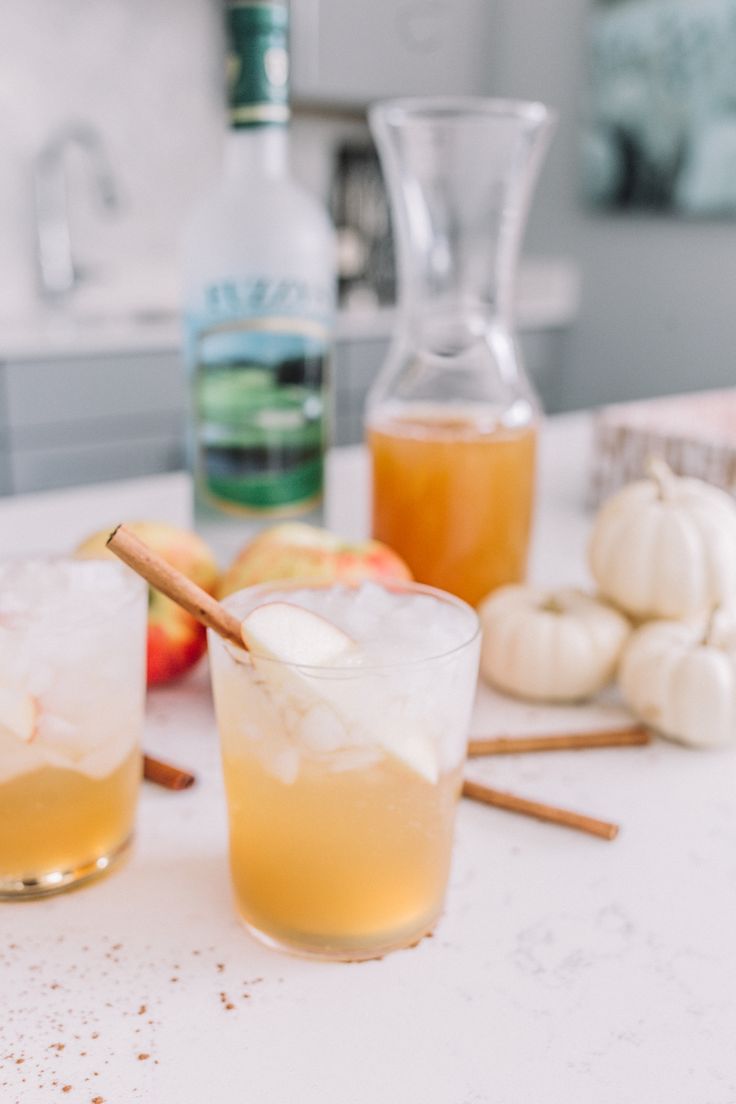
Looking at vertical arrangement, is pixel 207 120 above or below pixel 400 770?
above

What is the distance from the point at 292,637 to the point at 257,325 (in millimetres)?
390

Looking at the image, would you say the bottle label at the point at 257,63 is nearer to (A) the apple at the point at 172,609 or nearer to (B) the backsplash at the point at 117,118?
(A) the apple at the point at 172,609

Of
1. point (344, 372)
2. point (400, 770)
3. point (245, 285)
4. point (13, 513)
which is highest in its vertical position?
point (245, 285)

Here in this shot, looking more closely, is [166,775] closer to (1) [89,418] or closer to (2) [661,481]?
(2) [661,481]

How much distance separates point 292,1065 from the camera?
1.21 ft

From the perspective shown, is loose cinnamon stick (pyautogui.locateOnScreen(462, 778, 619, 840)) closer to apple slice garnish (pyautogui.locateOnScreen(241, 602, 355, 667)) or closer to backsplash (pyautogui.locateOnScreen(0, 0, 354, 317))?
apple slice garnish (pyautogui.locateOnScreen(241, 602, 355, 667))

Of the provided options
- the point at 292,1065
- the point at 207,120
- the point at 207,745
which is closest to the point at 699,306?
the point at 207,120

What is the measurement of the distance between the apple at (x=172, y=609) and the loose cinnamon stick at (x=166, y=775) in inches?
3.9

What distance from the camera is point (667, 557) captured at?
648mm

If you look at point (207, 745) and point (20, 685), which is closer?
point (20, 685)

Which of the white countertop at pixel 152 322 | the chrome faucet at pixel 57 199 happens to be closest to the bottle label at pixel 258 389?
the white countertop at pixel 152 322

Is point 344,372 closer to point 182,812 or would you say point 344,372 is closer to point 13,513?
point 13,513

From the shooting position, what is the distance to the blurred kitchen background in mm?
2312

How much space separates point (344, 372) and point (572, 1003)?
2334mm
